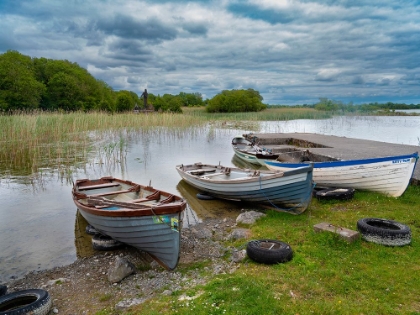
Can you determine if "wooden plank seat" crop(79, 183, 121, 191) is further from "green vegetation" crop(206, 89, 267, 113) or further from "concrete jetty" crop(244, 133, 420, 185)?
"green vegetation" crop(206, 89, 267, 113)

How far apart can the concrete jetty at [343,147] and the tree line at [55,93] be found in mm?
17210

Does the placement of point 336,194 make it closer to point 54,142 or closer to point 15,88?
point 54,142

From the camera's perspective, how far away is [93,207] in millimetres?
6359

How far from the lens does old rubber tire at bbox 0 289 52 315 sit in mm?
4035

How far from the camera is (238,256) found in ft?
17.8

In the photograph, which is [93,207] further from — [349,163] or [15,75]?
[15,75]

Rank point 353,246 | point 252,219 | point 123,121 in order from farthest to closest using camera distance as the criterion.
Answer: point 123,121
point 252,219
point 353,246

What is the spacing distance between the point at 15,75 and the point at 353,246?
1728 inches

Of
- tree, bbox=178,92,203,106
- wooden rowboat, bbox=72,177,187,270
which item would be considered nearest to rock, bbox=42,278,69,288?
wooden rowboat, bbox=72,177,187,270

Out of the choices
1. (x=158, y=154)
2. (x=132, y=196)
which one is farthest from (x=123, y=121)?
(x=132, y=196)

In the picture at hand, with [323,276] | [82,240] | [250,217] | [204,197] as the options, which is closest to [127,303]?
[323,276]

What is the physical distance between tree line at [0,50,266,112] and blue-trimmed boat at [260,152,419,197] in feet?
89.7

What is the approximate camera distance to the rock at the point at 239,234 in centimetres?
652

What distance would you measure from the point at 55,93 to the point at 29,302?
50491 mm
